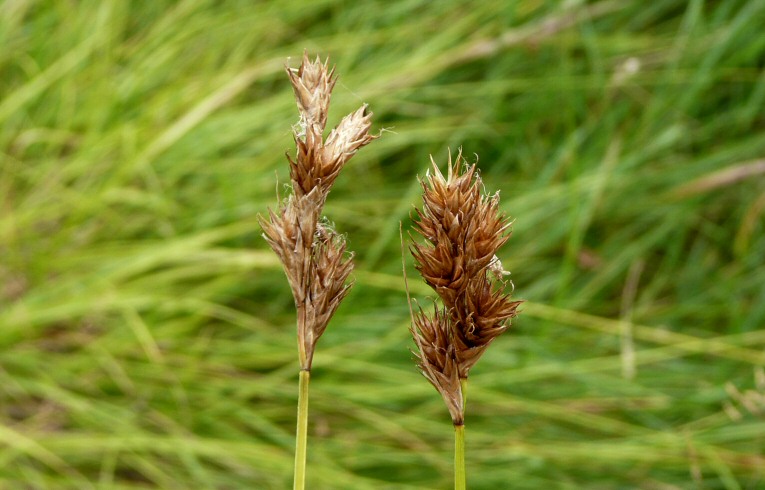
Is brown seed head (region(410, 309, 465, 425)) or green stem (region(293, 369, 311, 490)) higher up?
brown seed head (region(410, 309, 465, 425))

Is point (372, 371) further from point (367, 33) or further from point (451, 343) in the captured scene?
point (451, 343)

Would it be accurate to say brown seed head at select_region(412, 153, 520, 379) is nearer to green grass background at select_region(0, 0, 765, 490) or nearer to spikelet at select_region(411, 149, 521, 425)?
spikelet at select_region(411, 149, 521, 425)

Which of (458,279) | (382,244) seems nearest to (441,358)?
(458,279)

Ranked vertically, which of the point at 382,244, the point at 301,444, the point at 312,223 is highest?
the point at 382,244

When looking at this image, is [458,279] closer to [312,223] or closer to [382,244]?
[312,223]

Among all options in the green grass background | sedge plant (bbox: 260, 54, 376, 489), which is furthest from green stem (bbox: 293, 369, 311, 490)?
the green grass background

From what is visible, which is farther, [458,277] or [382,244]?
[382,244]
